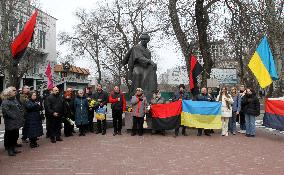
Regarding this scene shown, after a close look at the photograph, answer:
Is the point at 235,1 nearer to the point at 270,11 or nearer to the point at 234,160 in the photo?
the point at 270,11

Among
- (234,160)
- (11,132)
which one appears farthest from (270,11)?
(11,132)

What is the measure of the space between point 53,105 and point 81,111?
1.31 metres

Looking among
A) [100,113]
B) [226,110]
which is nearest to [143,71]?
[100,113]

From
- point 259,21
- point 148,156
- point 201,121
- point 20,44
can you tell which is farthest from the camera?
point 259,21

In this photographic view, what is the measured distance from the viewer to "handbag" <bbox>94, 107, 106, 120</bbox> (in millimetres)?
12584

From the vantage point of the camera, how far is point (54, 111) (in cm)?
1109

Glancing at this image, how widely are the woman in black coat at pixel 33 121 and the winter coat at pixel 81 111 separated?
1.84 meters

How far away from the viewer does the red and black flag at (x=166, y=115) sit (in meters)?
12.4

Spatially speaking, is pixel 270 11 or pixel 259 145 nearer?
pixel 259 145

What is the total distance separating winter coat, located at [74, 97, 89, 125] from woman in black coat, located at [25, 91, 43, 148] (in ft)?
6.05

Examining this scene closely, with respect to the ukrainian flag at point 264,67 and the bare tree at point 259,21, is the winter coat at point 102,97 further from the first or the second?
the bare tree at point 259,21

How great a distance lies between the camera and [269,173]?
7.32 metres

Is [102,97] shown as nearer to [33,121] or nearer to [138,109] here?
[138,109]

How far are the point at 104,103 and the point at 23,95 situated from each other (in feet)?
9.79
